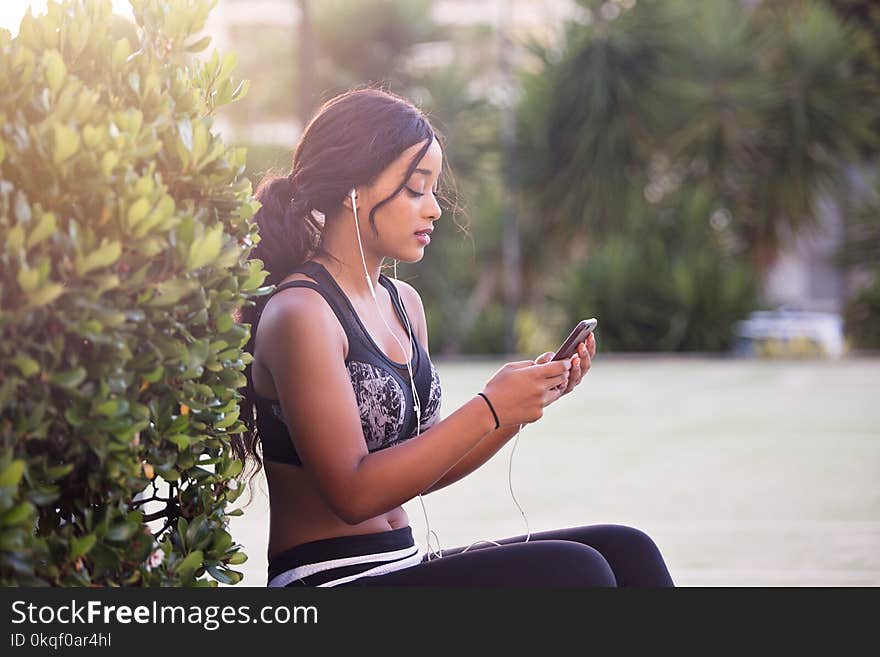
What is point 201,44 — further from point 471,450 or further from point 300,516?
point 471,450

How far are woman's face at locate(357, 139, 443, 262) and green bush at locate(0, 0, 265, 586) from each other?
1.16ft

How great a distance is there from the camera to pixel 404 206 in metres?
3.09

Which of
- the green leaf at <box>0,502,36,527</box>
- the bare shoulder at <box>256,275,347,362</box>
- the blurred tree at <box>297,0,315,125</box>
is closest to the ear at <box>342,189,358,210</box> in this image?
the bare shoulder at <box>256,275,347,362</box>

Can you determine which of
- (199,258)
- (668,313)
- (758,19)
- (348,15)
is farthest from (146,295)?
(758,19)

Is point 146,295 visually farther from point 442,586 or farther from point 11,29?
point 442,586

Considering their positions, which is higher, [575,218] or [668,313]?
[575,218]

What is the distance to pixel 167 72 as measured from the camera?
2.64 meters

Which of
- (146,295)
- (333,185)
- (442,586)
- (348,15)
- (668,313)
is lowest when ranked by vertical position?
(442,586)

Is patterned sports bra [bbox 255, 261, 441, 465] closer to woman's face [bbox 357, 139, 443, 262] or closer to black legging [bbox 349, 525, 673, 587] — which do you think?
woman's face [bbox 357, 139, 443, 262]

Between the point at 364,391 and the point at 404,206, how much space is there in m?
0.39

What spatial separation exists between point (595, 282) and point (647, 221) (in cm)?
183

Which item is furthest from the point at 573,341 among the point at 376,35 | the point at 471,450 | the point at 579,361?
the point at 376,35

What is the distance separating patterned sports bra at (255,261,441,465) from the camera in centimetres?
298

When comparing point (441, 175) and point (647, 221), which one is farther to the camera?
point (647, 221)
